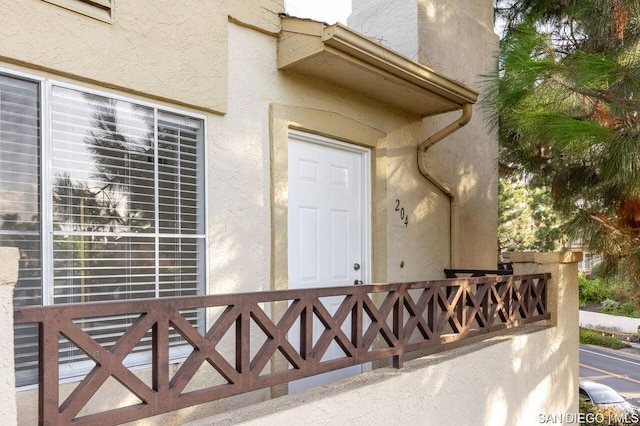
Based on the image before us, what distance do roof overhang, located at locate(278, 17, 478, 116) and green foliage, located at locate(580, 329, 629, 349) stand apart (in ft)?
67.0

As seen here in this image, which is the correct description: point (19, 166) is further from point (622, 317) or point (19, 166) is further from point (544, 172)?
point (622, 317)

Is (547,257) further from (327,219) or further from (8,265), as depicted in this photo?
(8,265)

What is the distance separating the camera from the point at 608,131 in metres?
3.73

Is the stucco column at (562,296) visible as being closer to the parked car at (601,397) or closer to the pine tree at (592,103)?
the pine tree at (592,103)

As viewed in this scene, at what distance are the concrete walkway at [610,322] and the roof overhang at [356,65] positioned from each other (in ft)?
76.5

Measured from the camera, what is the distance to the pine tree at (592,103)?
3.74 metres

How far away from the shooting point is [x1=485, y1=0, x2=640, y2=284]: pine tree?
3738 millimetres

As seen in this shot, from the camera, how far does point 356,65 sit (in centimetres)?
394

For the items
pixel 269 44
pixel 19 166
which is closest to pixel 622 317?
pixel 269 44

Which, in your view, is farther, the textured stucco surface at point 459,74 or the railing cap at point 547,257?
the textured stucco surface at point 459,74

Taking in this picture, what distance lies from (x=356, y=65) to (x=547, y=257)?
9.85 ft

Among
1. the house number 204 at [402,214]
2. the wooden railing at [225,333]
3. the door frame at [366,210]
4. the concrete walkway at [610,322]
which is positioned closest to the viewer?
the wooden railing at [225,333]

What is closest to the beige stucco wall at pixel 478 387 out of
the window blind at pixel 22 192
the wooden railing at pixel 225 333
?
the wooden railing at pixel 225 333

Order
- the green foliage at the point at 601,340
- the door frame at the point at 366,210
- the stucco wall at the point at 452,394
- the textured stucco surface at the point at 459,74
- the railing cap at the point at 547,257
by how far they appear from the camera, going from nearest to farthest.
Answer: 1. the stucco wall at the point at 452,394
2. the door frame at the point at 366,210
3. the railing cap at the point at 547,257
4. the textured stucco surface at the point at 459,74
5. the green foliage at the point at 601,340
